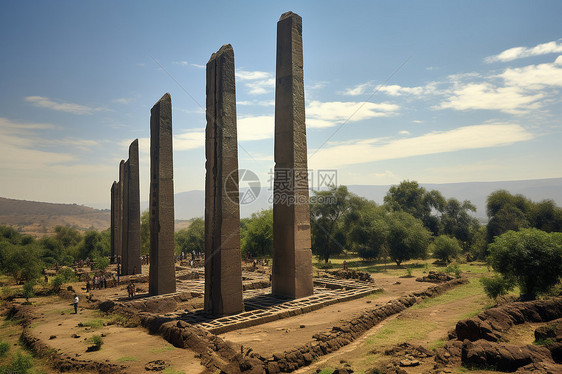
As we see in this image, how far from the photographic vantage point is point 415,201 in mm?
44094

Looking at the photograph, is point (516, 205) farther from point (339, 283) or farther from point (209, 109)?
point (209, 109)

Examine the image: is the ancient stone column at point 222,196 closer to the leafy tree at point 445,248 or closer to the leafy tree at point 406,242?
the leafy tree at point 406,242

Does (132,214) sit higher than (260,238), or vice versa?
(132,214)

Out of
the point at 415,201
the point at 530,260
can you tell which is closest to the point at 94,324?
the point at 530,260

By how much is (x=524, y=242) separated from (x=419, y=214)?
33.5m

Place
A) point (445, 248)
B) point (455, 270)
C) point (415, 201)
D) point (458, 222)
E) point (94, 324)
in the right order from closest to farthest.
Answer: point (94, 324) < point (455, 270) < point (445, 248) < point (458, 222) < point (415, 201)

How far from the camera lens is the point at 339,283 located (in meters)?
17.2

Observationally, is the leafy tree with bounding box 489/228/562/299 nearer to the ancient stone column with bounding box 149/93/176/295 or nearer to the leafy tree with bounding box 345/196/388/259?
the ancient stone column with bounding box 149/93/176/295

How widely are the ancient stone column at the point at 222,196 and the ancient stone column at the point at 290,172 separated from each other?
2.62 meters

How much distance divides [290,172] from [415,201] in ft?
115

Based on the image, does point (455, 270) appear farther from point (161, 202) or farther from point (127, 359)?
point (127, 359)

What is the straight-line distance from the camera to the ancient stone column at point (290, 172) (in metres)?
13.5

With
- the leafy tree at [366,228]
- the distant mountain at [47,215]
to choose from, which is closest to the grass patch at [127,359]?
Answer: the leafy tree at [366,228]

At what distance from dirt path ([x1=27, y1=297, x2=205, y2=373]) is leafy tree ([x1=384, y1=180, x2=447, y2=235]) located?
36.1m
